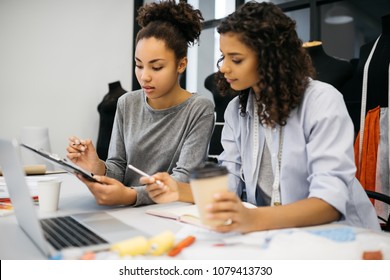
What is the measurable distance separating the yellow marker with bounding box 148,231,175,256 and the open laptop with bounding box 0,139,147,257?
0.09 m

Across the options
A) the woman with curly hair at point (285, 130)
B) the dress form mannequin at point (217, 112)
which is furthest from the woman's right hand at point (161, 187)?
the dress form mannequin at point (217, 112)

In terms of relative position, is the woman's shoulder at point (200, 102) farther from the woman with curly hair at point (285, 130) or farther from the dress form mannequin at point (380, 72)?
the dress form mannequin at point (380, 72)

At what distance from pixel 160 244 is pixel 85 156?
739mm

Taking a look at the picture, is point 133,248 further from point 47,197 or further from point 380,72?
point 380,72

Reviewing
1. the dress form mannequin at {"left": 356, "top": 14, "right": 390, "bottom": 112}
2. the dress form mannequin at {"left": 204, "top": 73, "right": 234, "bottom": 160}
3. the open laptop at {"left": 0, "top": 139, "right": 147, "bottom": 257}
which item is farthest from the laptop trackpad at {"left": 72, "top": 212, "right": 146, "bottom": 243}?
the dress form mannequin at {"left": 204, "top": 73, "right": 234, "bottom": 160}

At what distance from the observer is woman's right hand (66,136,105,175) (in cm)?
129

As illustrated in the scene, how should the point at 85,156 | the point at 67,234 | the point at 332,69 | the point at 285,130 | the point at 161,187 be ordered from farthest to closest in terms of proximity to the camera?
the point at 332,69, the point at 85,156, the point at 285,130, the point at 161,187, the point at 67,234

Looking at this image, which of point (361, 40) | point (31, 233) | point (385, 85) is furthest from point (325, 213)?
point (361, 40)

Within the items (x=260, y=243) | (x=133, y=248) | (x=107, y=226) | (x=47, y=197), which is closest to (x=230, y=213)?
(x=260, y=243)

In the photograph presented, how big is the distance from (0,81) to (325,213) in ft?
10.1

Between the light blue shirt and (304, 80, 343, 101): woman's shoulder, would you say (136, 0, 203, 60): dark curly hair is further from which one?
Result: (304, 80, 343, 101): woman's shoulder

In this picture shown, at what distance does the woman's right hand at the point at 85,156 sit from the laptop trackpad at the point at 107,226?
368mm

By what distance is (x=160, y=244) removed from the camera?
25.8 inches

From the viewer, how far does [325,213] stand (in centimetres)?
85
